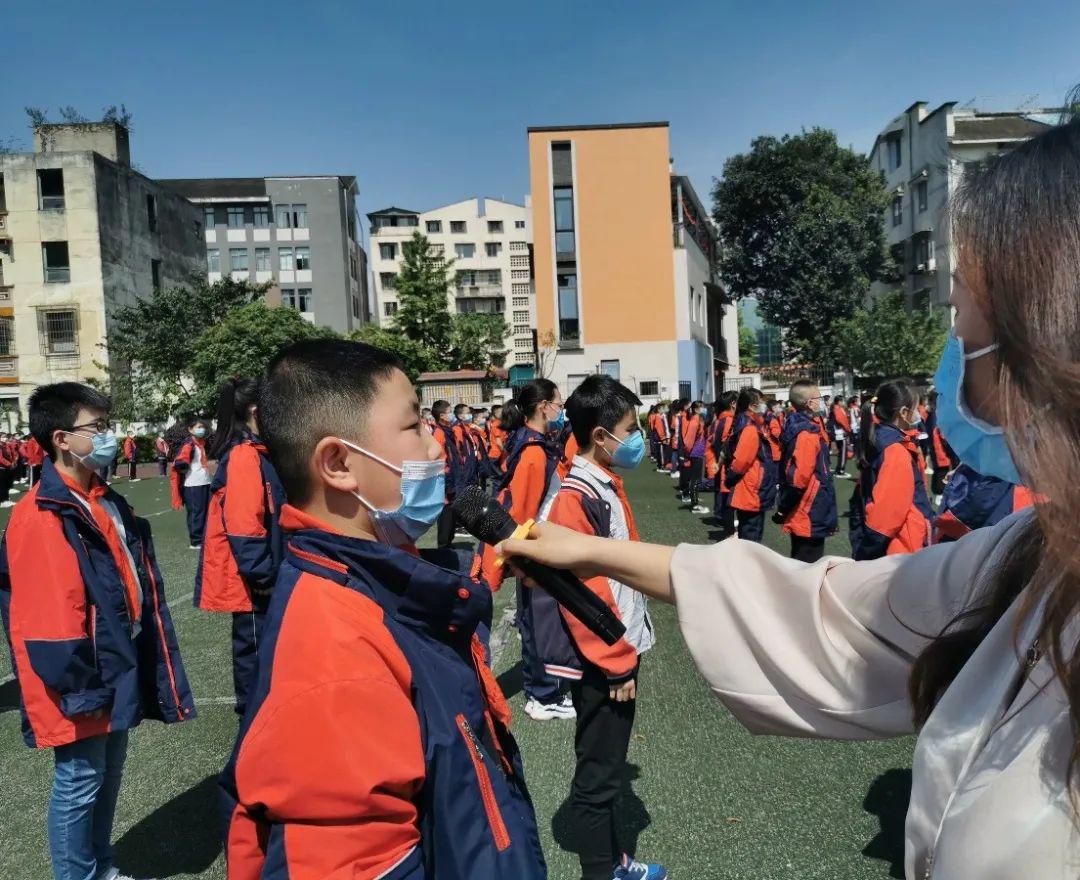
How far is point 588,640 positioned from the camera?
328cm

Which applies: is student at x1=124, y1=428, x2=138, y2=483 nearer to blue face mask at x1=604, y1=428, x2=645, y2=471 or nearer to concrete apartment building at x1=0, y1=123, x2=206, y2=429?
concrete apartment building at x1=0, y1=123, x2=206, y2=429

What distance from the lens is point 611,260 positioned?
35.5m

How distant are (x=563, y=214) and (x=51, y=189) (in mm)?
22078

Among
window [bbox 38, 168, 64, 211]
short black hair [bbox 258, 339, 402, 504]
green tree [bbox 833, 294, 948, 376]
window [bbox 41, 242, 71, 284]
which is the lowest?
short black hair [bbox 258, 339, 402, 504]

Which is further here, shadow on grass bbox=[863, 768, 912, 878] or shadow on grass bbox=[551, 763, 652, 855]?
shadow on grass bbox=[551, 763, 652, 855]

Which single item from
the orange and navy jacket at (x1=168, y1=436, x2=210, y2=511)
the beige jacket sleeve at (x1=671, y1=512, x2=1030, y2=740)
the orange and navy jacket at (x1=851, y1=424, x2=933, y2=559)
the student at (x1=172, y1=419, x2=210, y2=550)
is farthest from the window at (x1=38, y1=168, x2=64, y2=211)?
the beige jacket sleeve at (x1=671, y1=512, x2=1030, y2=740)

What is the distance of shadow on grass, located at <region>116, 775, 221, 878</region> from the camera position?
143 inches

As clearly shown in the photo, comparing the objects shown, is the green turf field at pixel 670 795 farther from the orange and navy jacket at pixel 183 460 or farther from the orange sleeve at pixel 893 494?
the orange and navy jacket at pixel 183 460

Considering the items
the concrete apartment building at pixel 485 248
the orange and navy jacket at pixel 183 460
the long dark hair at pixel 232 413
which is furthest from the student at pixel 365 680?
the concrete apartment building at pixel 485 248

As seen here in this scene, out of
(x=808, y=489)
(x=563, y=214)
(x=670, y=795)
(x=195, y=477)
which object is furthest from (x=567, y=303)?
(x=670, y=795)

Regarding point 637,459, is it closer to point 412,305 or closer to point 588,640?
point 588,640

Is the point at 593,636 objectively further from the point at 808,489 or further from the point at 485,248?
the point at 485,248

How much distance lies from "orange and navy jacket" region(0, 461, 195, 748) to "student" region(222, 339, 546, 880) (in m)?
1.75

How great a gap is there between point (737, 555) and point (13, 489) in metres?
27.7
